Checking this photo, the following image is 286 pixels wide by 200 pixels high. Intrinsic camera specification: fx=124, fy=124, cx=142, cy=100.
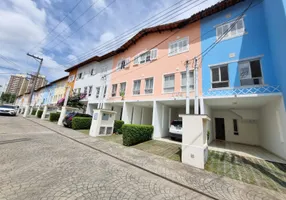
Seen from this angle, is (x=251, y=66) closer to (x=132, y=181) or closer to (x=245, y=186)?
(x=245, y=186)

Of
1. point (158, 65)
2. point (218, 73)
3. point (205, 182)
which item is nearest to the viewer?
point (205, 182)

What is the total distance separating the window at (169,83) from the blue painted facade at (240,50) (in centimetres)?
264

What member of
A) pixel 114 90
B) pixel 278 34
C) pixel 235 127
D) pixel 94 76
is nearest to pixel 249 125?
pixel 235 127

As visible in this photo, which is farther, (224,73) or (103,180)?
(224,73)

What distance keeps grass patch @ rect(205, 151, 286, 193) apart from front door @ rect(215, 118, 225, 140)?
6.73m

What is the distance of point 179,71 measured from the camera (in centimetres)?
1130

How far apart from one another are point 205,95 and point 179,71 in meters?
3.24

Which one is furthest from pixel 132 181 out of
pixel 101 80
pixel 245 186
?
pixel 101 80

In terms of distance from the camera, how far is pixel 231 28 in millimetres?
9570

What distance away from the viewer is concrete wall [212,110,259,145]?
11.5 metres

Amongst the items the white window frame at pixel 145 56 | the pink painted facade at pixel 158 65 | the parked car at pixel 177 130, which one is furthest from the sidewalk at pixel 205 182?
the white window frame at pixel 145 56

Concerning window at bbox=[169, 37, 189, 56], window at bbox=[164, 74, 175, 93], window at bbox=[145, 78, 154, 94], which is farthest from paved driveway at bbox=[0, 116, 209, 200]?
window at bbox=[169, 37, 189, 56]

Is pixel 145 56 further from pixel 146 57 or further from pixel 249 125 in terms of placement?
pixel 249 125

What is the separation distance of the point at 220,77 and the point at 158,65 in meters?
5.82
